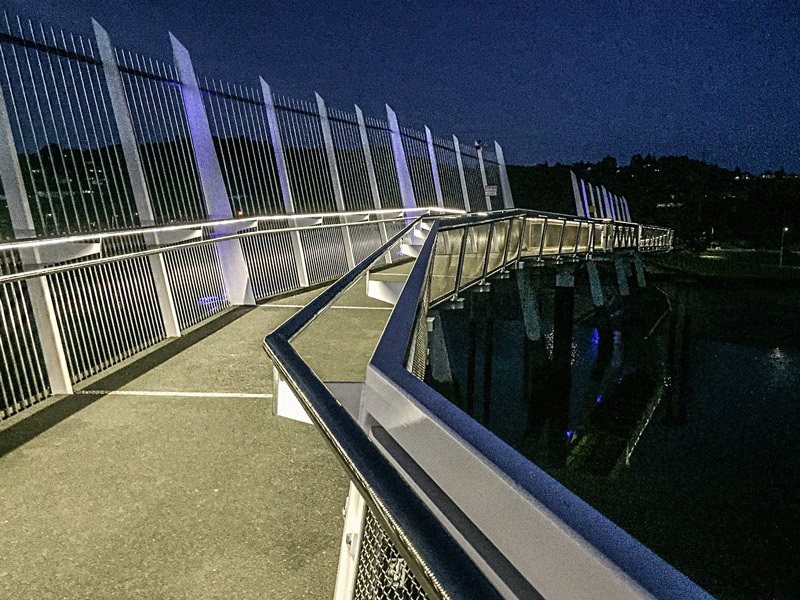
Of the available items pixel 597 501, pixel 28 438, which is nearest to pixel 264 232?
pixel 28 438

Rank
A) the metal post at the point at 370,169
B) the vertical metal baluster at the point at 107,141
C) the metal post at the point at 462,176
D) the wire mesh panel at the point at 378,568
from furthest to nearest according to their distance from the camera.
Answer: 1. the metal post at the point at 462,176
2. the metal post at the point at 370,169
3. the vertical metal baluster at the point at 107,141
4. the wire mesh panel at the point at 378,568

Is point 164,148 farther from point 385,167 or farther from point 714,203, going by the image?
point 714,203

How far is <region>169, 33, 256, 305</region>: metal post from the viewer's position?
32.3 feet

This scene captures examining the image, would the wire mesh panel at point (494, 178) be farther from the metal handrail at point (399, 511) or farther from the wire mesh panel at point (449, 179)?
the metal handrail at point (399, 511)

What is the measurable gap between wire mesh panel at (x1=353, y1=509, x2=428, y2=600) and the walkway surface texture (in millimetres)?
657

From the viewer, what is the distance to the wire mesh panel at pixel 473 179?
26.7 m

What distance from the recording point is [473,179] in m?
27.7

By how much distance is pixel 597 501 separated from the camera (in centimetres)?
2425

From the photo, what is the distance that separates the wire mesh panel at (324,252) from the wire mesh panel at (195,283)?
3337mm

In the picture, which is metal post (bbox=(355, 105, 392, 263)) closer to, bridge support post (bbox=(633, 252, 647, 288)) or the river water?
the river water

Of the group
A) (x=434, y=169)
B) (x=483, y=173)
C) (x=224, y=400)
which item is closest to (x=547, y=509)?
(x=224, y=400)

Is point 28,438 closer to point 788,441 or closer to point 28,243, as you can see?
point 28,243

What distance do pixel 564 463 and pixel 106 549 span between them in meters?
25.4

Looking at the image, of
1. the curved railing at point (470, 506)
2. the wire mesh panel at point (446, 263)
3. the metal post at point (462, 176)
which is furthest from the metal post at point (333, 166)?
the curved railing at point (470, 506)
